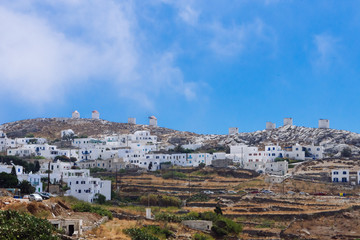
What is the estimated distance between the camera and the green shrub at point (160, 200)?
49.5 m

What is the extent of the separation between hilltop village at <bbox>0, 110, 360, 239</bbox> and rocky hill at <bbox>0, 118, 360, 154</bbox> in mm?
2004

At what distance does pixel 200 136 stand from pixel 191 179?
172ft

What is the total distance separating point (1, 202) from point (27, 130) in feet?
317

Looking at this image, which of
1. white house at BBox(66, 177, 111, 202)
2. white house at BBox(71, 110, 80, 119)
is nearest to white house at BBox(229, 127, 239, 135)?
white house at BBox(71, 110, 80, 119)

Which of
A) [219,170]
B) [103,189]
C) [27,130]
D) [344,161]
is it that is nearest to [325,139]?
[344,161]

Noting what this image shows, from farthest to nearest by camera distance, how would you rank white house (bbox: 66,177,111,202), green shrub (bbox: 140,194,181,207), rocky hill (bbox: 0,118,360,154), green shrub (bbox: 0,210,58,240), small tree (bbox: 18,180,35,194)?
1. rocky hill (bbox: 0,118,360,154)
2. white house (bbox: 66,177,111,202)
3. green shrub (bbox: 140,194,181,207)
4. small tree (bbox: 18,180,35,194)
5. green shrub (bbox: 0,210,58,240)

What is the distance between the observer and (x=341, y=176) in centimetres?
6188

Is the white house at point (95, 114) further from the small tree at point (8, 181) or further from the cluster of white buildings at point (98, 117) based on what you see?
the small tree at point (8, 181)

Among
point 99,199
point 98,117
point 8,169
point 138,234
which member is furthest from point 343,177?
point 98,117

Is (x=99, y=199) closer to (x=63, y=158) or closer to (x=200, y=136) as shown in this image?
(x=63, y=158)

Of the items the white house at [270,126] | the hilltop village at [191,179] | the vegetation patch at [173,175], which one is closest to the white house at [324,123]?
the hilltop village at [191,179]

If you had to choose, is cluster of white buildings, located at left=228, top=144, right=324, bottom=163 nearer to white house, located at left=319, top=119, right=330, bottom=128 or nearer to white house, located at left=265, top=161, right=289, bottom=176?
white house, located at left=265, top=161, right=289, bottom=176

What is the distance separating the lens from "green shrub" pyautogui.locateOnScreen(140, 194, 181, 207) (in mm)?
49469

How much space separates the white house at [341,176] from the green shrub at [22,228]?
48.0m
